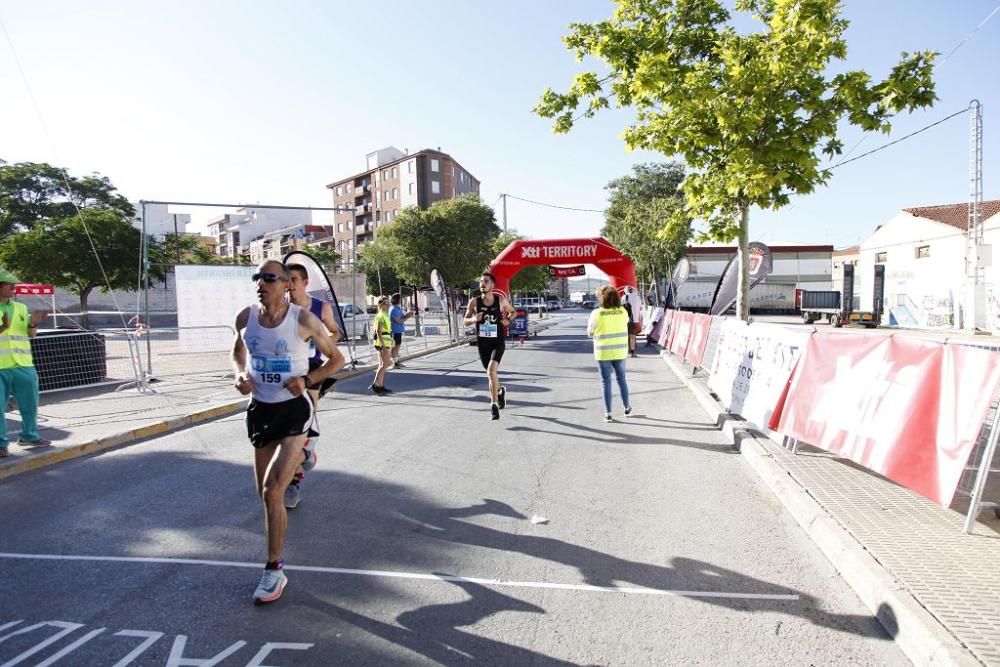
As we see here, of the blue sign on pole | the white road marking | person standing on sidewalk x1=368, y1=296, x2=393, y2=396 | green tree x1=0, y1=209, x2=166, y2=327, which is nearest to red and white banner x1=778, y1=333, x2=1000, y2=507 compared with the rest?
the white road marking

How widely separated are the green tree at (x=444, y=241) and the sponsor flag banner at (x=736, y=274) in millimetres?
14146

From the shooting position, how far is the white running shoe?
3.08m

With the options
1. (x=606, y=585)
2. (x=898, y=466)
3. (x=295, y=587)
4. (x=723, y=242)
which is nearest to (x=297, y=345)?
(x=295, y=587)

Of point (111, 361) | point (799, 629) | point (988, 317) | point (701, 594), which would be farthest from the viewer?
point (988, 317)

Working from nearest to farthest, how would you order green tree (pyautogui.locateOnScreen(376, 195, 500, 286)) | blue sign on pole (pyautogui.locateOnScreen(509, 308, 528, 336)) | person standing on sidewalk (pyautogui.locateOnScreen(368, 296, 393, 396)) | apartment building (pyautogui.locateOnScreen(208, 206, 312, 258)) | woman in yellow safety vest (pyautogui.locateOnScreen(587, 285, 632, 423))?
woman in yellow safety vest (pyautogui.locateOnScreen(587, 285, 632, 423))
person standing on sidewalk (pyautogui.locateOnScreen(368, 296, 393, 396))
blue sign on pole (pyautogui.locateOnScreen(509, 308, 528, 336))
green tree (pyautogui.locateOnScreen(376, 195, 500, 286))
apartment building (pyautogui.locateOnScreen(208, 206, 312, 258))

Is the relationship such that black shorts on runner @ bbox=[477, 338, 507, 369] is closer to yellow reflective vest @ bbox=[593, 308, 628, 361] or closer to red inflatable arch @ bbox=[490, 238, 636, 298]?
yellow reflective vest @ bbox=[593, 308, 628, 361]

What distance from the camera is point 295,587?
3.26m

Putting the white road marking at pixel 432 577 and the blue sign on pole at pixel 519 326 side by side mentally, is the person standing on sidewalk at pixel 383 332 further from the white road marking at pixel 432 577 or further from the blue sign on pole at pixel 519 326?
the blue sign on pole at pixel 519 326

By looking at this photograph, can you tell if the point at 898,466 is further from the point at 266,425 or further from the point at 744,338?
the point at 266,425

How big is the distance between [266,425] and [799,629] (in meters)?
2.94

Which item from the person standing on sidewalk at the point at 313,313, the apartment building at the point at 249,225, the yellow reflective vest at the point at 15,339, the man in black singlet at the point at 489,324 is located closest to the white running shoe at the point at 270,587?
the person standing on sidewalk at the point at 313,313

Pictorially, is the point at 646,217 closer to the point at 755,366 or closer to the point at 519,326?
the point at 519,326

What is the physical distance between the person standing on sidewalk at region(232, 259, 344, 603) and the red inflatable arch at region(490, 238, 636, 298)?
1565cm

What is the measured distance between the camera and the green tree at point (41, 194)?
1528 inches
